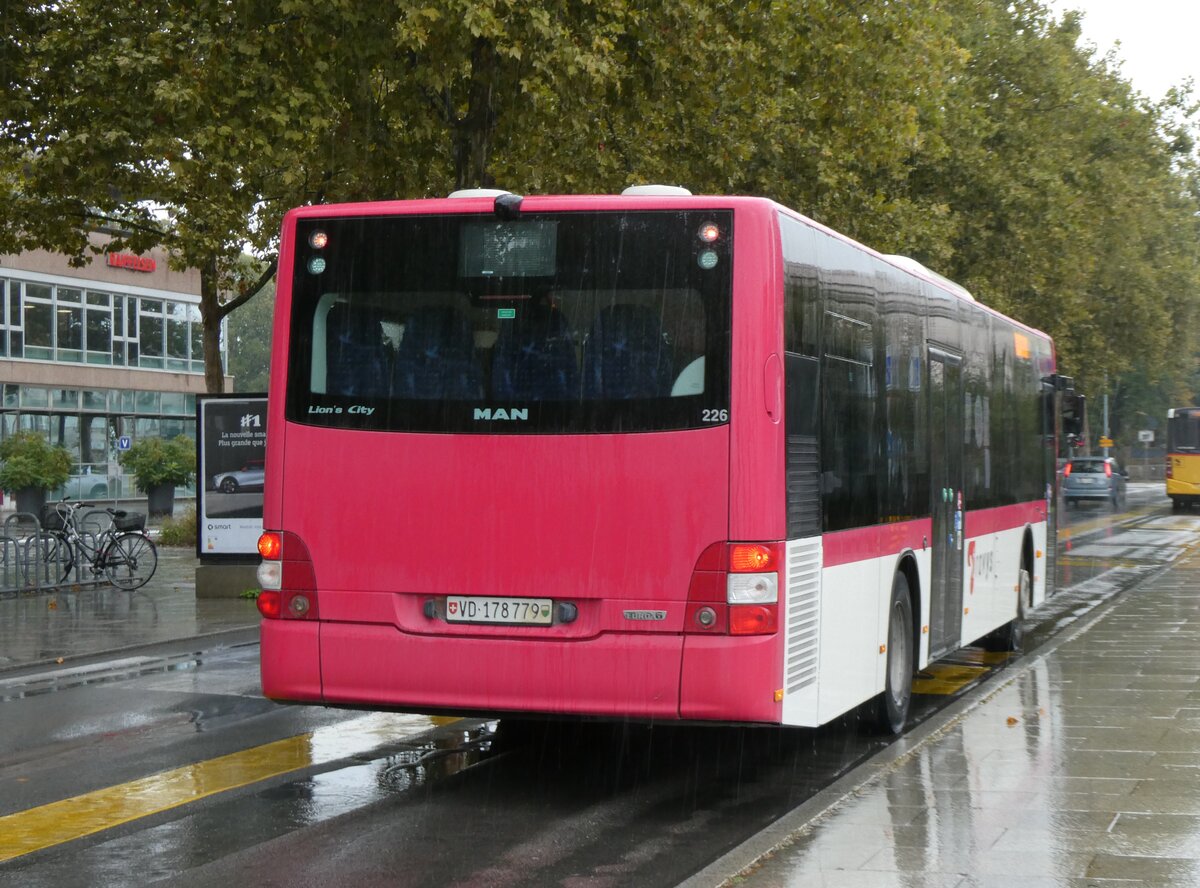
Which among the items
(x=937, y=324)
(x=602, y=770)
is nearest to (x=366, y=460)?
(x=602, y=770)

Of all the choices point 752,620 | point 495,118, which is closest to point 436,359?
point 752,620

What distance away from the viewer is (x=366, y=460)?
805cm

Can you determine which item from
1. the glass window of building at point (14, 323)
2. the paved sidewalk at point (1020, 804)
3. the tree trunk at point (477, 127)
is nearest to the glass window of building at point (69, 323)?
the glass window of building at point (14, 323)

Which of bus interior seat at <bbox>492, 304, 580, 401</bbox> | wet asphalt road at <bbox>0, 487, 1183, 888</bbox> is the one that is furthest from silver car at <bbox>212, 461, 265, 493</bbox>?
bus interior seat at <bbox>492, 304, 580, 401</bbox>

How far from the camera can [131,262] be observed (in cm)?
5775

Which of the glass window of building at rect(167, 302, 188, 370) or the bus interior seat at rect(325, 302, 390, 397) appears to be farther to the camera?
the glass window of building at rect(167, 302, 188, 370)

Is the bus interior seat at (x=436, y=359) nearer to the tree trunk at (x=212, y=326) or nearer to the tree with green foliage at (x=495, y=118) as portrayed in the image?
the tree with green foliage at (x=495, y=118)

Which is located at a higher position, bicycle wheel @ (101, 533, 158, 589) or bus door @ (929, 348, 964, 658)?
bus door @ (929, 348, 964, 658)

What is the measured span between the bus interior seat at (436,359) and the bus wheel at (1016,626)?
8.04 m

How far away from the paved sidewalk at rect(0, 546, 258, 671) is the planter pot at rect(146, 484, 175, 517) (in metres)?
18.2

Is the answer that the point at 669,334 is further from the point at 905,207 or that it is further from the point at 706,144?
the point at 905,207

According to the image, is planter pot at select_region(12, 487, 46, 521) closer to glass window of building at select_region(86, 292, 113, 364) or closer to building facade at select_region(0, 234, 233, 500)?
building facade at select_region(0, 234, 233, 500)

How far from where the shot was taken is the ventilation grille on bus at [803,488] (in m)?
7.79

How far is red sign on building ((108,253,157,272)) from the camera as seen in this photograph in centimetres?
5695
